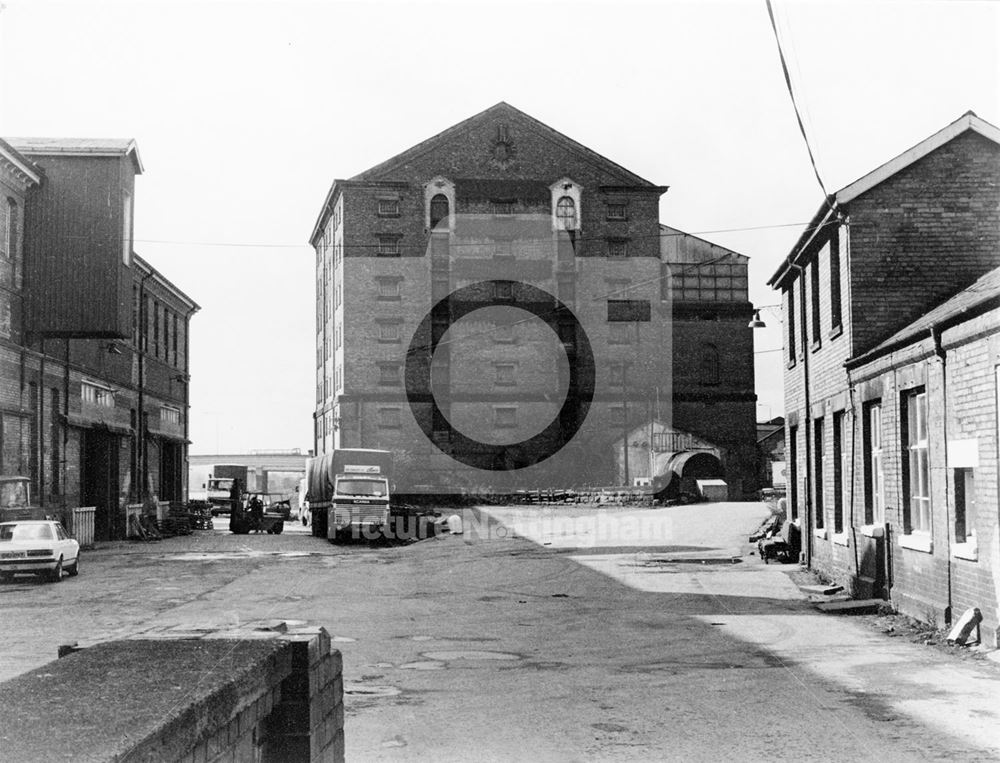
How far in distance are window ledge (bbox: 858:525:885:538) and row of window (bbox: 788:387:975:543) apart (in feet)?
0.52

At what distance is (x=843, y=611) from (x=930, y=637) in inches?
117

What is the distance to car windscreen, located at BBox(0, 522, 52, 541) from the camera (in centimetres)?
2234

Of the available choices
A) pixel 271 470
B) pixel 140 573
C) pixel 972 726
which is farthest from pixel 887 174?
pixel 271 470

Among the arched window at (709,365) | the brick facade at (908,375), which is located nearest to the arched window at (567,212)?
the arched window at (709,365)

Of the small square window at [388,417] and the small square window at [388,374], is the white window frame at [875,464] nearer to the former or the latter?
the small square window at [388,417]

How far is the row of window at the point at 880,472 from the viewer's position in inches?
485

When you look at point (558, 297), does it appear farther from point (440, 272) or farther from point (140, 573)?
point (140, 573)

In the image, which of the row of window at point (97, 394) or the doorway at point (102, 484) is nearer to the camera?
the row of window at point (97, 394)

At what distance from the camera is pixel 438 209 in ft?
182

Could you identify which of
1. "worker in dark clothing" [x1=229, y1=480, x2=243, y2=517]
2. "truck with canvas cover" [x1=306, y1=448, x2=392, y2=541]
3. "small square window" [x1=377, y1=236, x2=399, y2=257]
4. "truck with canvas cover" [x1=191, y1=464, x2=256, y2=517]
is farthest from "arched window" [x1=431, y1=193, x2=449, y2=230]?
"truck with canvas cover" [x1=306, y1=448, x2=392, y2=541]

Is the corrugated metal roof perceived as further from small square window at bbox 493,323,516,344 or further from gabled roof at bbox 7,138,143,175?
small square window at bbox 493,323,516,344

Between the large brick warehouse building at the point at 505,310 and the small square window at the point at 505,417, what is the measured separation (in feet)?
0.20

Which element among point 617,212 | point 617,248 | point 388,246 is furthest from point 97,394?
point 617,212

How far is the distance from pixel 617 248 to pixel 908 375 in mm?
43210
